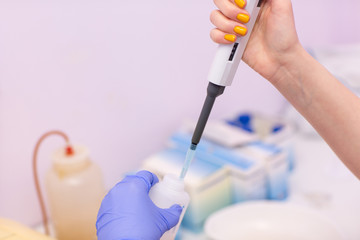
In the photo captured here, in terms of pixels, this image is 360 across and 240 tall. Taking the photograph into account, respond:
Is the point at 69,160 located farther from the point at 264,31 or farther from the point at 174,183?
the point at 264,31

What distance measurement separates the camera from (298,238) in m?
0.88

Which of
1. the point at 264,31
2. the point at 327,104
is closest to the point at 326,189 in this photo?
the point at 327,104

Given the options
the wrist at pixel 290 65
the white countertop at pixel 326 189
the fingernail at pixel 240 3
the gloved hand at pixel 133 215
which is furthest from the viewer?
the white countertop at pixel 326 189

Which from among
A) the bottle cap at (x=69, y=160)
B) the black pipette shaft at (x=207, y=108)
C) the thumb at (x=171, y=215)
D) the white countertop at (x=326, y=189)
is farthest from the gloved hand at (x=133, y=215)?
the white countertop at (x=326, y=189)

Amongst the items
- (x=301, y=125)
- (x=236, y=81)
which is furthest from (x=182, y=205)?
(x=301, y=125)

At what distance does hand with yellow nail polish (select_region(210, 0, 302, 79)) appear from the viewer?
0.65 metres

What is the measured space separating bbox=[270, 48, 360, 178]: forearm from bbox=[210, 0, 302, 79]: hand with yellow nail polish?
1.0 inches

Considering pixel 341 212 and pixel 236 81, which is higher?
pixel 236 81

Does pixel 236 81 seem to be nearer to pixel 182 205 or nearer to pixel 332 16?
pixel 332 16

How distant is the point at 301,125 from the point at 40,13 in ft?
3.16

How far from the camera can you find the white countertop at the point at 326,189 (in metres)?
0.96

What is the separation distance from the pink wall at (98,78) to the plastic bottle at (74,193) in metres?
0.10

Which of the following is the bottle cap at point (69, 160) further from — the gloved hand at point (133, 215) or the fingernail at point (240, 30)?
the fingernail at point (240, 30)

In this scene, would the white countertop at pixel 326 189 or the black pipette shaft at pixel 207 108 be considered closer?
the black pipette shaft at pixel 207 108
